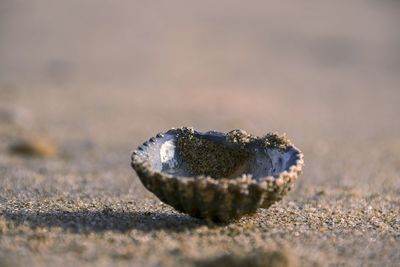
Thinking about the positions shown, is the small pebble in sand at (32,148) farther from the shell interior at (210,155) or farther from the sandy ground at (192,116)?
the shell interior at (210,155)

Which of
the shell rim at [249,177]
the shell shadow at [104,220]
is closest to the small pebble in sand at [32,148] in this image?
the shell shadow at [104,220]

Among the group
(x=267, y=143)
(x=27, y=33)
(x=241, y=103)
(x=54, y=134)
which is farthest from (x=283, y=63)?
(x=267, y=143)

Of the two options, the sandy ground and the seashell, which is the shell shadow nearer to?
the sandy ground

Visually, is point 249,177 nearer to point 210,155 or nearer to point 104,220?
point 210,155

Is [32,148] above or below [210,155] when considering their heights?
below

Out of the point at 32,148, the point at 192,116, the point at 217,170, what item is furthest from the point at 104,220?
the point at 192,116

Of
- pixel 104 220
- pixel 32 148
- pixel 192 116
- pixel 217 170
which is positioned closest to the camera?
pixel 104 220

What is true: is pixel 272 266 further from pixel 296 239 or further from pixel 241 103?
pixel 241 103
